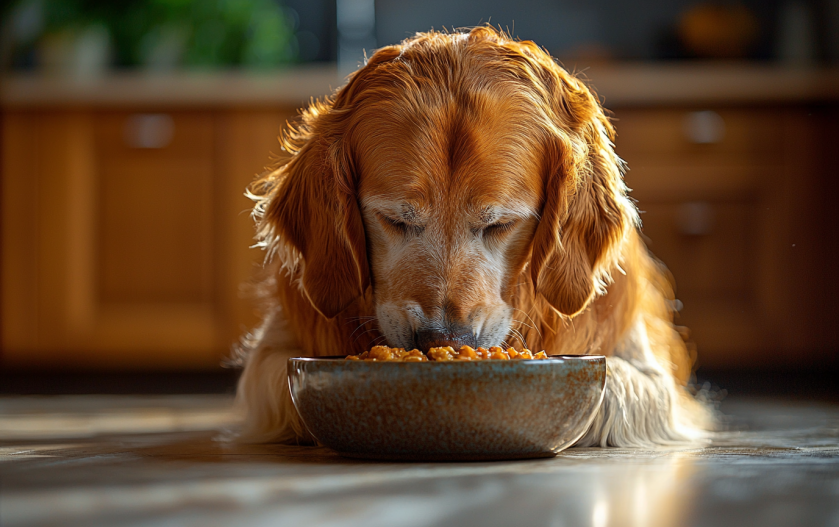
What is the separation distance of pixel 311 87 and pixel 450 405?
272cm

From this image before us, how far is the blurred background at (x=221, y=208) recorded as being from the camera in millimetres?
3432

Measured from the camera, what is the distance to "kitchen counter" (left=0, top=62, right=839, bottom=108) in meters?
3.44

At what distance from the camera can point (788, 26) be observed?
4.26 m

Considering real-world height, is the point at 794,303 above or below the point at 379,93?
below

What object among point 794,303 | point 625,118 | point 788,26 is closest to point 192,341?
point 625,118

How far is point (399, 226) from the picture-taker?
1432 millimetres

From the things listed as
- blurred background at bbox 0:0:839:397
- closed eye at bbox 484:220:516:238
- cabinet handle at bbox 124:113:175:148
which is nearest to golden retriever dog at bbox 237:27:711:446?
closed eye at bbox 484:220:516:238

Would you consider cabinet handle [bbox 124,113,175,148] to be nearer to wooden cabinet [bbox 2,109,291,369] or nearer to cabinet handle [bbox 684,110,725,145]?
wooden cabinet [bbox 2,109,291,369]

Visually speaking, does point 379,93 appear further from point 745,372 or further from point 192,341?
point 745,372

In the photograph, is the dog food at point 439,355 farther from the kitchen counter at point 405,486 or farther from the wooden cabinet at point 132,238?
the wooden cabinet at point 132,238

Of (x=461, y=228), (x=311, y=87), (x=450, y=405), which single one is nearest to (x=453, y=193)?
(x=461, y=228)

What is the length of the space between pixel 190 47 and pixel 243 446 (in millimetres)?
3106

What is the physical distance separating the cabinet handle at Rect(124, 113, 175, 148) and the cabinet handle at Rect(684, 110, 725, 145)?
2156mm

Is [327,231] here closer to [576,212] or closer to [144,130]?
[576,212]
